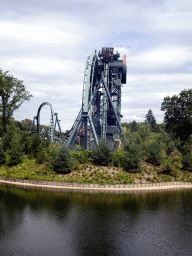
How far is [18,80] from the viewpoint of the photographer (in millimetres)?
62750

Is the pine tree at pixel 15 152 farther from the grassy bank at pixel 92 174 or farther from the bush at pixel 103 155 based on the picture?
the bush at pixel 103 155

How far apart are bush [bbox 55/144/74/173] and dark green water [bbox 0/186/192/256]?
8.32 metres

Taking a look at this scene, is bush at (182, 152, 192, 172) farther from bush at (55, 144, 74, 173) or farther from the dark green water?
bush at (55, 144, 74, 173)

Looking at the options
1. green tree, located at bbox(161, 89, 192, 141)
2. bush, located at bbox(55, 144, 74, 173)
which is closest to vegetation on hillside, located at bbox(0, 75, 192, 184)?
bush, located at bbox(55, 144, 74, 173)

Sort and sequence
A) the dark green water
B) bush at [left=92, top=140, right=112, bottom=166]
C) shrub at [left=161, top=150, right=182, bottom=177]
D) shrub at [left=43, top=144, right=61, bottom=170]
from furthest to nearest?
shrub at [left=161, top=150, right=182, bottom=177] → bush at [left=92, top=140, right=112, bottom=166] → shrub at [left=43, top=144, right=61, bottom=170] → the dark green water

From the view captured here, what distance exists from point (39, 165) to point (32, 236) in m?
26.1

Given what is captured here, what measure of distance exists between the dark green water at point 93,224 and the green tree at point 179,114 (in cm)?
4178

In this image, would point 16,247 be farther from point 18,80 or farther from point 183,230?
point 18,80

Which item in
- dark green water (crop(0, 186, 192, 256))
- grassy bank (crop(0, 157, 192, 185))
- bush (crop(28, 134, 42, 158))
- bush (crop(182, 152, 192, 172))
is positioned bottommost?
dark green water (crop(0, 186, 192, 256))

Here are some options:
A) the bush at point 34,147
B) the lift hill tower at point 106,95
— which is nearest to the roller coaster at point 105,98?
the lift hill tower at point 106,95

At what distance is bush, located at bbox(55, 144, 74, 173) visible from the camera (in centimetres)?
4128

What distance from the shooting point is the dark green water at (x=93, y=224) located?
58.3ft

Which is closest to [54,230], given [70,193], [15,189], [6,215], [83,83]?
[6,215]

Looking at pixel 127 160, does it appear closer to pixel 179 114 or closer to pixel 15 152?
pixel 15 152
